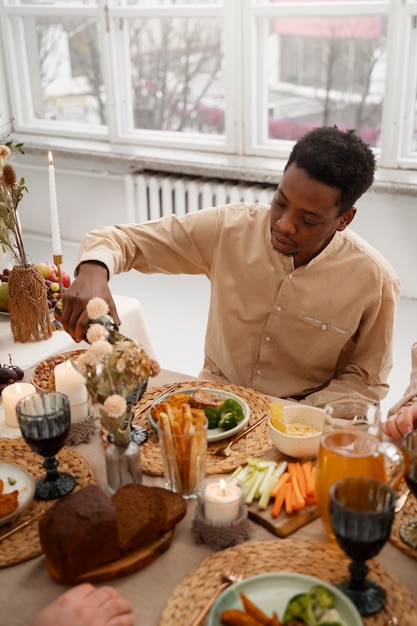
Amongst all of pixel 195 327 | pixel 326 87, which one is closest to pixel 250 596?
pixel 195 327

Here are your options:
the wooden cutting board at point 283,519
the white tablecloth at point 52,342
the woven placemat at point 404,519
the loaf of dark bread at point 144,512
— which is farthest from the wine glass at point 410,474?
the white tablecloth at point 52,342

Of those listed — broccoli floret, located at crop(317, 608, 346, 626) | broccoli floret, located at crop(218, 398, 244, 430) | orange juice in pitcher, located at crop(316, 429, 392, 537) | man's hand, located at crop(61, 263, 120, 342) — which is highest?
man's hand, located at crop(61, 263, 120, 342)

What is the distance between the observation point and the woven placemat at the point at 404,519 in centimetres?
107

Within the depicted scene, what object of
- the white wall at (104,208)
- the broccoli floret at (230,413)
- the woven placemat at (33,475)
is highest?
the broccoli floret at (230,413)

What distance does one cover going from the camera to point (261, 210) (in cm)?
185

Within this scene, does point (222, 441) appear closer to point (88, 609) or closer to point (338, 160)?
point (88, 609)

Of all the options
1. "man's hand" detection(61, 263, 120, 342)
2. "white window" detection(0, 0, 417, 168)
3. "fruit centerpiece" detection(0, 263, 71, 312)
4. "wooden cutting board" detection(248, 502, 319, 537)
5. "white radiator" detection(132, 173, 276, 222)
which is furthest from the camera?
"white radiator" detection(132, 173, 276, 222)

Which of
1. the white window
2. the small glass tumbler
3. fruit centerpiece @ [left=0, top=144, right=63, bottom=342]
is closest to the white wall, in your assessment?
the white window

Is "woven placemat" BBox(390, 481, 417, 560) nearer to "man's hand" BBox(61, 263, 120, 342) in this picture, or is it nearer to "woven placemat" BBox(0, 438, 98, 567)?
"woven placemat" BBox(0, 438, 98, 567)

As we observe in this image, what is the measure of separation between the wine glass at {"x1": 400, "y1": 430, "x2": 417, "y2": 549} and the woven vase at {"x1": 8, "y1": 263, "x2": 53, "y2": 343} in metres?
1.13

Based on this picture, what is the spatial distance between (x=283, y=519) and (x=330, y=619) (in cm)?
24

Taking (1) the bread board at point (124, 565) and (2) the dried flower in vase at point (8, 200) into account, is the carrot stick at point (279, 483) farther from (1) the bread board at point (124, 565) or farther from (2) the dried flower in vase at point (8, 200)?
(2) the dried flower in vase at point (8, 200)

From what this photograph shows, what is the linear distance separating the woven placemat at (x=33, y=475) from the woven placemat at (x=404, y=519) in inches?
20.0

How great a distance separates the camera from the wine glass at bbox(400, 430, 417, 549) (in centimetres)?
104
